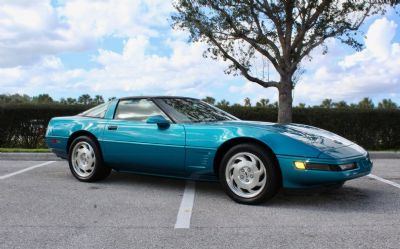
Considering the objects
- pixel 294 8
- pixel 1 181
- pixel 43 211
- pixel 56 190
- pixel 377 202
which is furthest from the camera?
pixel 294 8

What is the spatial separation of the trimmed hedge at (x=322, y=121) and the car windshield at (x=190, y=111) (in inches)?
248

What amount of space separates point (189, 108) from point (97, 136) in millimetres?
1353

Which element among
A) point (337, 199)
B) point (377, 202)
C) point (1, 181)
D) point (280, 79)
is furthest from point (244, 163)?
point (280, 79)

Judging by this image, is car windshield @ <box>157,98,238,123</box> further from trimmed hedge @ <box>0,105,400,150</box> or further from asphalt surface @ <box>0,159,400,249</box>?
trimmed hedge @ <box>0,105,400,150</box>

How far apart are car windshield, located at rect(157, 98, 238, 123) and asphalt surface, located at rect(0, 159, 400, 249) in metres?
0.95

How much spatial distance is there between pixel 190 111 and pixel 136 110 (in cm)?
77

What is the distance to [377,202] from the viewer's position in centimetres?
534

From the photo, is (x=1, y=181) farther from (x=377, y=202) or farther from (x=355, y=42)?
(x=355, y=42)

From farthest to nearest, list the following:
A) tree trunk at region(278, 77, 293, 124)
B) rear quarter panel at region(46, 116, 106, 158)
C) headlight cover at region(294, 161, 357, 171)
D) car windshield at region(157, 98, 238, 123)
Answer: tree trunk at region(278, 77, 293, 124), rear quarter panel at region(46, 116, 106, 158), car windshield at region(157, 98, 238, 123), headlight cover at region(294, 161, 357, 171)

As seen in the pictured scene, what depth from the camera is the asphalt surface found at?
387 cm

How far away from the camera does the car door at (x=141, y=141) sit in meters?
5.61

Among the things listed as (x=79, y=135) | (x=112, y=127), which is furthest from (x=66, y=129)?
(x=112, y=127)

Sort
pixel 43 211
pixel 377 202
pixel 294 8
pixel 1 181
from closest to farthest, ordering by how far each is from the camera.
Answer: pixel 43 211
pixel 377 202
pixel 1 181
pixel 294 8

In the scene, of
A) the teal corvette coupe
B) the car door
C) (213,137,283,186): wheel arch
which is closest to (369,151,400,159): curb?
the teal corvette coupe
